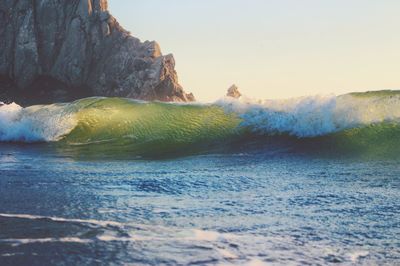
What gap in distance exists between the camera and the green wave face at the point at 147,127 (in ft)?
39.6

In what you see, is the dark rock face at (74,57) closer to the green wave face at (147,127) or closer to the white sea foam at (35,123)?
the white sea foam at (35,123)

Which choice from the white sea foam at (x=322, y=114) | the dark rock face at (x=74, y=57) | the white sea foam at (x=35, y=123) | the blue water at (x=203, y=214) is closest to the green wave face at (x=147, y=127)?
the white sea foam at (x=35, y=123)

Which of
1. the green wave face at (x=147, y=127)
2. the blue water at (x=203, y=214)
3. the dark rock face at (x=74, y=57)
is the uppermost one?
the dark rock face at (x=74, y=57)

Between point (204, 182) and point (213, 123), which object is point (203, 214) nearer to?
point (204, 182)

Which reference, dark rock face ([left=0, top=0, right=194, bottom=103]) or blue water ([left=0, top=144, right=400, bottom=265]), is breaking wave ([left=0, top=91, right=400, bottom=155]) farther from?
dark rock face ([left=0, top=0, right=194, bottom=103])

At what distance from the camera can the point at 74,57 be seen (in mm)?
63594

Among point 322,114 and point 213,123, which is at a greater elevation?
point 322,114

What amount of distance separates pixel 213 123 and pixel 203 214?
7788mm

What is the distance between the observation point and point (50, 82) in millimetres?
64062

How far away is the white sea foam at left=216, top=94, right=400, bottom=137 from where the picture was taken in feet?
38.2

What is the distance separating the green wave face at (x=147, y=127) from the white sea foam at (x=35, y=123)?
0.37m

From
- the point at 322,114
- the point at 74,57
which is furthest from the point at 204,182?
the point at 74,57

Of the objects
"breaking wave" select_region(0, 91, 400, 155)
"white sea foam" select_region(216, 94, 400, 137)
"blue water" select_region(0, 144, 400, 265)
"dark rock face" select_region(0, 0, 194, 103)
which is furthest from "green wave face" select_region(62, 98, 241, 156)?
"dark rock face" select_region(0, 0, 194, 103)

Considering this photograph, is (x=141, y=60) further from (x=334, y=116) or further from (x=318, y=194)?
(x=318, y=194)
